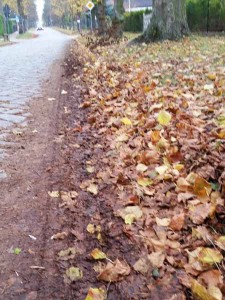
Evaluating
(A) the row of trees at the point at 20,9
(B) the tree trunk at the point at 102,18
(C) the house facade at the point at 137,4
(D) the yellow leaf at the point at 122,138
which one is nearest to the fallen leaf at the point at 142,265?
(D) the yellow leaf at the point at 122,138

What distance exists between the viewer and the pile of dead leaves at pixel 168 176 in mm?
1721

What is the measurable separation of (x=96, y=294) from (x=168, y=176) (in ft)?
3.56

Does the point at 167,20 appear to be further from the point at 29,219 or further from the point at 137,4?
the point at 137,4

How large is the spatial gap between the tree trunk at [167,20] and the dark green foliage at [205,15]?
211 inches

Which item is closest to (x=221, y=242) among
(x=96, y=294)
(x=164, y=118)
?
(x=96, y=294)

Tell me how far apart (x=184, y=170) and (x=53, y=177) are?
3.51 ft

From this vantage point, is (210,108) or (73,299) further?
(210,108)

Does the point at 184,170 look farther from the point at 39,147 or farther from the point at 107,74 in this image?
the point at 107,74

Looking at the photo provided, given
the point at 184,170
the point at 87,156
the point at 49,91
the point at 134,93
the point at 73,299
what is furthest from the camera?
the point at 49,91

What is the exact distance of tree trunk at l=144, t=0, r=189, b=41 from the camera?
35.2 ft

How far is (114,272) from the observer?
1732mm

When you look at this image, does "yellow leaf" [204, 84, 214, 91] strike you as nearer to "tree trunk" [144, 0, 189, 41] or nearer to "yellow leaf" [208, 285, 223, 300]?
"yellow leaf" [208, 285, 223, 300]

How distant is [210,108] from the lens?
3504 mm

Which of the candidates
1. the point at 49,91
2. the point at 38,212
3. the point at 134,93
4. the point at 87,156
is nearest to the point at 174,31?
the point at 49,91
